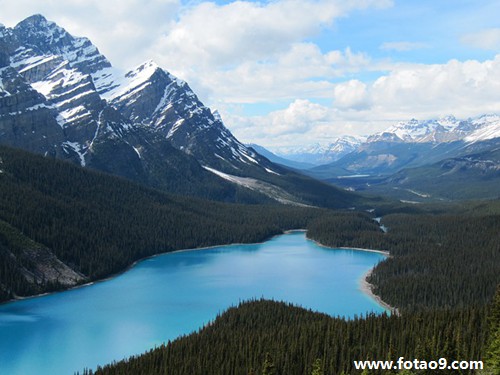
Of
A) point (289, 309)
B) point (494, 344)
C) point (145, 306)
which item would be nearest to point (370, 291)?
point (289, 309)

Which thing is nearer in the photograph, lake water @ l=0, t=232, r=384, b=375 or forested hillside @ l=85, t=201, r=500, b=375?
forested hillside @ l=85, t=201, r=500, b=375

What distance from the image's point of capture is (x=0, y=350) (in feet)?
341

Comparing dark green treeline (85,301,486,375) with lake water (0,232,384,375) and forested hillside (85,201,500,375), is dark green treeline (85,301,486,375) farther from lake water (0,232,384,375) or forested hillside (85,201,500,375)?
lake water (0,232,384,375)

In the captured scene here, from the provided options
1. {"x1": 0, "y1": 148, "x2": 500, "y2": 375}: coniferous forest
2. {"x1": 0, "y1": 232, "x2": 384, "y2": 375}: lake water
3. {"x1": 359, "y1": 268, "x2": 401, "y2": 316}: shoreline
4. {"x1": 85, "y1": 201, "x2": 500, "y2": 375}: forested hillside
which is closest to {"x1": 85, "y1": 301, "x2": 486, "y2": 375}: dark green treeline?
{"x1": 85, "y1": 201, "x2": 500, "y2": 375}: forested hillside

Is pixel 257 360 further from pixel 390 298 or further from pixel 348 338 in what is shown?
pixel 390 298

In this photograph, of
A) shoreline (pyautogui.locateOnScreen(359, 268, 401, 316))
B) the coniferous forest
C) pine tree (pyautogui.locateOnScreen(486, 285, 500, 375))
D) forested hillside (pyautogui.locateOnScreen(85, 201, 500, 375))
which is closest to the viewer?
pine tree (pyautogui.locateOnScreen(486, 285, 500, 375))

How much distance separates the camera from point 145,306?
447 ft

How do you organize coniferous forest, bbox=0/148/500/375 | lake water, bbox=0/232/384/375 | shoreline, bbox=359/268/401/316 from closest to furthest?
coniferous forest, bbox=0/148/500/375
lake water, bbox=0/232/384/375
shoreline, bbox=359/268/401/316

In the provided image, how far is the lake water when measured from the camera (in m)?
104

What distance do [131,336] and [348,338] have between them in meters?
43.3

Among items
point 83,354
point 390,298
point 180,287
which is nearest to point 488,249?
point 390,298

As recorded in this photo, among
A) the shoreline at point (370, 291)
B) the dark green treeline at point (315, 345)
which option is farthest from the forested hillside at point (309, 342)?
the shoreline at point (370, 291)

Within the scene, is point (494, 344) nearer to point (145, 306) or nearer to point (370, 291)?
point (370, 291)

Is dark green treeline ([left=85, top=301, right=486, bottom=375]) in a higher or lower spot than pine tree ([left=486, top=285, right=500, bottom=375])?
lower
